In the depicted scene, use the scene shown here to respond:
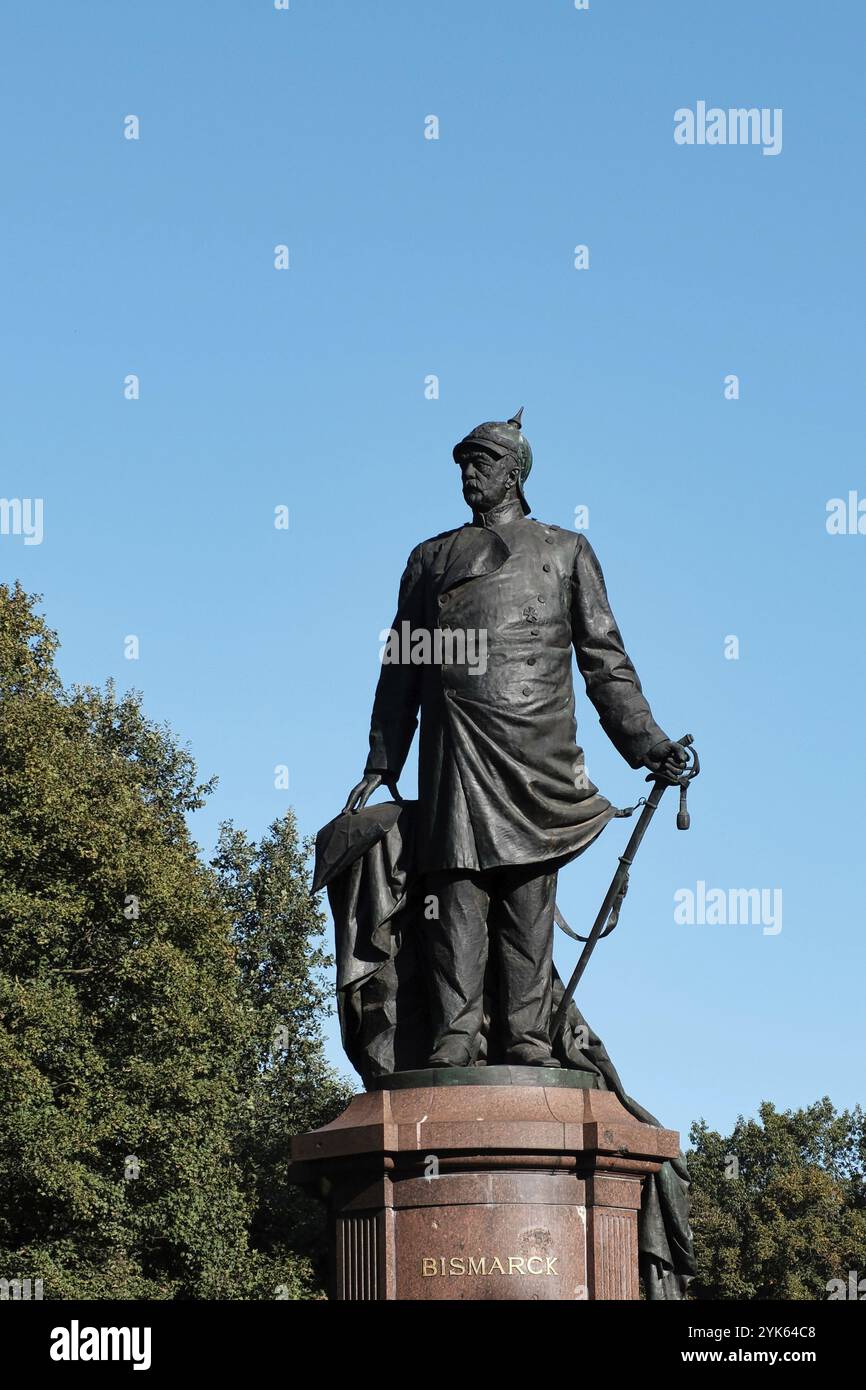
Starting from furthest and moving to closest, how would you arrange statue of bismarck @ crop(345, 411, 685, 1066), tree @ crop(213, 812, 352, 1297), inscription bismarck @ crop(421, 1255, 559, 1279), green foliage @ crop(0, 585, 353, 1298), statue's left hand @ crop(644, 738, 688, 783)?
tree @ crop(213, 812, 352, 1297) < green foliage @ crop(0, 585, 353, 1298) < statue's left hand @ crop(644, 738, 688, 783) < statue of bismarck @ crop(345, 411, 685, 1066) < inscription bismarck @ crop(421, 1255, 559, 1279)

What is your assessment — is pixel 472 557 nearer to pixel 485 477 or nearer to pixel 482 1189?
pixel 485 477

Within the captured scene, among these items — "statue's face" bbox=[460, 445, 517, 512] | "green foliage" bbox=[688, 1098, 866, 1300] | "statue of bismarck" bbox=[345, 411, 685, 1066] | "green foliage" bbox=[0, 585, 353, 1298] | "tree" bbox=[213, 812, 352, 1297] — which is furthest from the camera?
"green foliage" bbox=[688, 1098, 866, 1300]

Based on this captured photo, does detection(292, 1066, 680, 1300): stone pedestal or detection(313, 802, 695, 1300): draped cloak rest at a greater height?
detection(313, 802, 695, 1300): draped cloak

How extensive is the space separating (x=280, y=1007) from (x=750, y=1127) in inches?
957

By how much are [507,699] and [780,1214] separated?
153 feet

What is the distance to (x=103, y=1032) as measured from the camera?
32.6 meters

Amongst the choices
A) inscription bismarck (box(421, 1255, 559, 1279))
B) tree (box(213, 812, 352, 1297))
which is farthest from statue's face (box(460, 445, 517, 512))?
tree (box(213, 812, 352, 1297))

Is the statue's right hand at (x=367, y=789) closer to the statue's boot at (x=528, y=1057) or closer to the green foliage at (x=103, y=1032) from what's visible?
the statue's boot at (x=528, y=1057)

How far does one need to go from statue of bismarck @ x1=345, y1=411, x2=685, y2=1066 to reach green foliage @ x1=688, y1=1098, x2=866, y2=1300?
44067 millimetres

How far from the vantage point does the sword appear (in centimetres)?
1273

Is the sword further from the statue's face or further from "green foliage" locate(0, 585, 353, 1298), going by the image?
"green foliage" locate(0, 585, 353, 1298)

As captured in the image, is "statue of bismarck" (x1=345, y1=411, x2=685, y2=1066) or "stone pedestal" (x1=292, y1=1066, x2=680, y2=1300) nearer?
"stone pedestal" (x1=292, y1=1066, x2=680, y2=1300)
